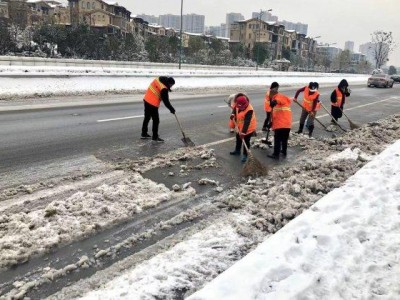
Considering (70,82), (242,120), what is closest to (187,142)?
(242,120)

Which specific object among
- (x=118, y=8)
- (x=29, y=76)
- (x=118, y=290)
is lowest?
(x=118, y=290)

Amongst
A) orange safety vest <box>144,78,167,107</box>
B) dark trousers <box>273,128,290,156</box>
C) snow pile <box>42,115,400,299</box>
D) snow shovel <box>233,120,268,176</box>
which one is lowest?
snow pile <box>42,115,400,299</box>

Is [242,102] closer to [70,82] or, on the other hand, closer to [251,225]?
[251,225]

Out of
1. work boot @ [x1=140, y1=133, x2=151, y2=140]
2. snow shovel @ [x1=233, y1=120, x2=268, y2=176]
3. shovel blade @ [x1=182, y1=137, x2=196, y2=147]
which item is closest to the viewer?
snow shovel @ [x1=233, y1=120, x2=268, y2=176]

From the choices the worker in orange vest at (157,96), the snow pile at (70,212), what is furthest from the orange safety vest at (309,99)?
the snow pile at (70,212)

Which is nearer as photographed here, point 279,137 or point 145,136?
point 279,137

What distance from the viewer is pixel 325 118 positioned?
43.2 ft

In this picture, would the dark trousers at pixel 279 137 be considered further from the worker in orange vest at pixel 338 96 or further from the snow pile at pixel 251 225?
the worker in orange vest at pixel 338 96

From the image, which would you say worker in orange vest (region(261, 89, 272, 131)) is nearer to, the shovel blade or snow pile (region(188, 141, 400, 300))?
the shovel blade

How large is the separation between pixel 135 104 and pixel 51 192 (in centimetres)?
955

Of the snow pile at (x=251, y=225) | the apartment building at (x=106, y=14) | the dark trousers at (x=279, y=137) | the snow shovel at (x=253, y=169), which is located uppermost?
the apartment building at (x=106, y=14)

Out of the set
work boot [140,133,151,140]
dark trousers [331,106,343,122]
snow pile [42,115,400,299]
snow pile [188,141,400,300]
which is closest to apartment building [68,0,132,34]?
dark trousers [331,106,343,122]

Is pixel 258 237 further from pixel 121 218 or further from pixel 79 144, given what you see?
pixel 79 144

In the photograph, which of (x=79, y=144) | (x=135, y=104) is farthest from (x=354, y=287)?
(x=135, y=104)
